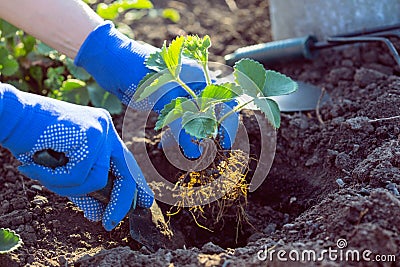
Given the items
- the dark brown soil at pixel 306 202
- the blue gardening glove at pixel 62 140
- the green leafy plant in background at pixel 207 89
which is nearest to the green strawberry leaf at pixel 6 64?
the dark brown soil at pixel 306 202

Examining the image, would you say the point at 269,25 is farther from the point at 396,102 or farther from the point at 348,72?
the point at 396,102

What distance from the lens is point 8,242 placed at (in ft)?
4.92

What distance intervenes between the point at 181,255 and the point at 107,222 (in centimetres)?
26

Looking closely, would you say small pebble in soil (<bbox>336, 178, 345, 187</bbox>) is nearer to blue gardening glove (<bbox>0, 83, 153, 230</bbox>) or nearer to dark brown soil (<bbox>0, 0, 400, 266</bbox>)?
dark brown soil (<bbox>0, 0, 400, 266</bbox>)

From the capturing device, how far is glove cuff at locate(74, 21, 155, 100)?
1905mm

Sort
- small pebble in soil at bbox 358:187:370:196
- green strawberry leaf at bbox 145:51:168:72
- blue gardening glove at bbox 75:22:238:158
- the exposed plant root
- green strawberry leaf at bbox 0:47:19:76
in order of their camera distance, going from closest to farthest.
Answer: small pebble in soil at bbox 358:187:370:196, green strawberry leaf at bbox 145:51:168:72, the exposed plant root, blue gardening glove at bbox 75:22:238:158, green strawberry leaf at bbox 0:47:19:76

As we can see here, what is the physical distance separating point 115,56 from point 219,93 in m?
0.49

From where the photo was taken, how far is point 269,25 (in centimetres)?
317

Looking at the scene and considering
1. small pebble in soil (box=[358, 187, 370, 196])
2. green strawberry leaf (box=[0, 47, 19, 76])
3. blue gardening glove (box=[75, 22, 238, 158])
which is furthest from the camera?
green strawberry leaf (box=[0, 47, 19, 76])

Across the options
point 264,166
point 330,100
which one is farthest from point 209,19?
point 264,166

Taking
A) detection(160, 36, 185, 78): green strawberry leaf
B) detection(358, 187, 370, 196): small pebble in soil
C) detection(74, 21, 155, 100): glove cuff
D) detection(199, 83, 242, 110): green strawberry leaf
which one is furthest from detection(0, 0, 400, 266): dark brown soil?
detection(160, 36, 185, 78): green strawberry leaf

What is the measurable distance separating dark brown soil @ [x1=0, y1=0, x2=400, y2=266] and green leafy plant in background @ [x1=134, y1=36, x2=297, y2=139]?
310mm

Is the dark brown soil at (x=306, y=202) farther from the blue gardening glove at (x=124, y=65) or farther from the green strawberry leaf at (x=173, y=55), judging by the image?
the green strawberry leaf at (x=173, y=55)

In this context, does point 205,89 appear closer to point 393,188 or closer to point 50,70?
point 393,188
